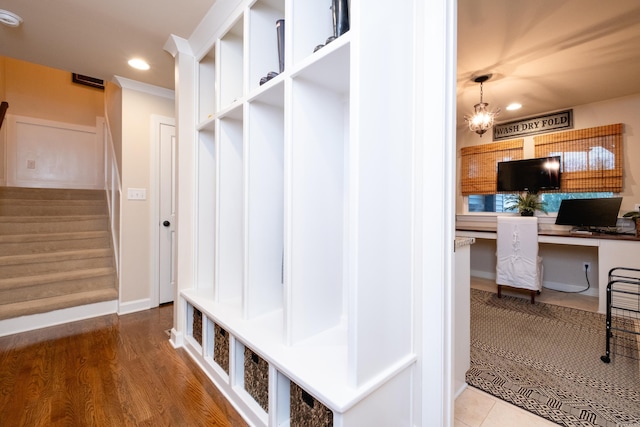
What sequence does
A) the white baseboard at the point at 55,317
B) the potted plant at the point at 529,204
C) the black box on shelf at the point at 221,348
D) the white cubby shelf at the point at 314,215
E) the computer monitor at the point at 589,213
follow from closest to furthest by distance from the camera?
1. the white cubby shelf at the point at 314,215
2. the black box on shelf at the point at 221,348
3. the white baseboard at the point at 55,317
4. the computer monitor at the point at 589,213
5. the potted plant at the point at 529,204

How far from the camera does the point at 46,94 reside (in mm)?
4504

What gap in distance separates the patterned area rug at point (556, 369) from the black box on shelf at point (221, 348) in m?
1.51

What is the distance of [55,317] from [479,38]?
4285mm

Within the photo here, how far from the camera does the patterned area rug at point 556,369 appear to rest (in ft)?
A: 4.80

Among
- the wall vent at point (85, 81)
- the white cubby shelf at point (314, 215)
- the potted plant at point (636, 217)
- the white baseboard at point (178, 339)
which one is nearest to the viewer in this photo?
the white cubby shelf at point (314, 215)

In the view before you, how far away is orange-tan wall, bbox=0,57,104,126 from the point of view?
423 centimetres

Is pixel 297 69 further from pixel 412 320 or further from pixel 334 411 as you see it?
pixel 334 411

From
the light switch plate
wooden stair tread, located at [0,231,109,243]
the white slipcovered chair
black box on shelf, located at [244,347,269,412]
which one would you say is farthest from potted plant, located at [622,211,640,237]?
wooden stair tread, located at [0,231,109,243]

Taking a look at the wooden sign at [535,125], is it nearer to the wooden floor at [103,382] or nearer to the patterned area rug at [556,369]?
the patterned area rug at [556,369]

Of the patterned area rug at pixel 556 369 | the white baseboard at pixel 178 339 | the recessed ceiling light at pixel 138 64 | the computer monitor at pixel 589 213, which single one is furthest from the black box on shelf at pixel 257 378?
the computer monitor at pixel 589 213

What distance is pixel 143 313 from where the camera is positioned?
111 inches

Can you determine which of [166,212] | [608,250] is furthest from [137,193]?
[608,250]

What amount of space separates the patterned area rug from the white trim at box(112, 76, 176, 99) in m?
3.71

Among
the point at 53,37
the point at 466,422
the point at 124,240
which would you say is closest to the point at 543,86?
the point at 466,422
